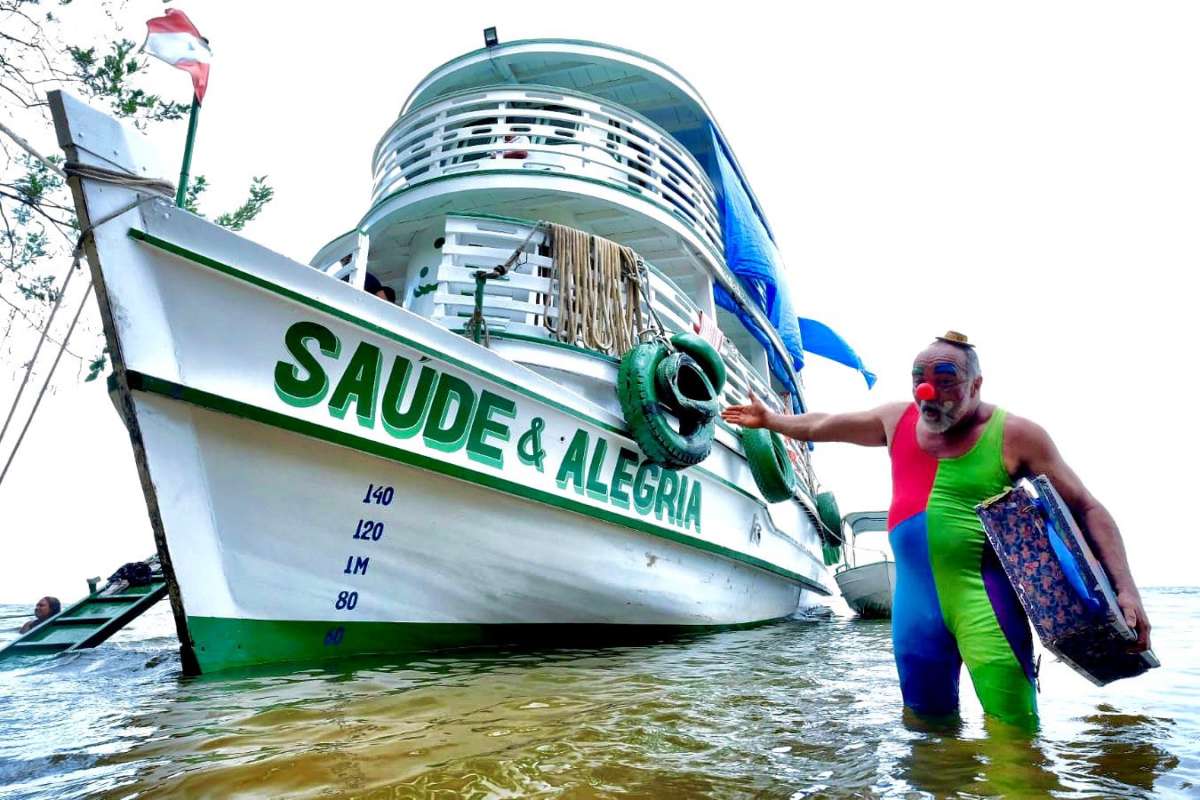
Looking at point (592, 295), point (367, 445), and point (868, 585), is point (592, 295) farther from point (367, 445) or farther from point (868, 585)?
point (868, 585)

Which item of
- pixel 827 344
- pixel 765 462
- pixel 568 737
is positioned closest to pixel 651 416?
pixel 765 462

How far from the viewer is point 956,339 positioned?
2.45 m

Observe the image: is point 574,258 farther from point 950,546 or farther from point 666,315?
point 950,546

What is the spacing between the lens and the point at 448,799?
1664 millimetres

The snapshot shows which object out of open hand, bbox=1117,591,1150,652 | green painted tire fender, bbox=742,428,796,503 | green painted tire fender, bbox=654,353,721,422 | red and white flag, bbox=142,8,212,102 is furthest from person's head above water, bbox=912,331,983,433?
green painted tire fender, bbox=742,428,796,503

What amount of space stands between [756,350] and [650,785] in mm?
9609

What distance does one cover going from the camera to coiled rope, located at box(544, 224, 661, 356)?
210 inches

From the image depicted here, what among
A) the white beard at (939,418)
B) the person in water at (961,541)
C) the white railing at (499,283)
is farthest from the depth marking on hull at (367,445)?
the white beard at (939,418)

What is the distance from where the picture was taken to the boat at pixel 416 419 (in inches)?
135

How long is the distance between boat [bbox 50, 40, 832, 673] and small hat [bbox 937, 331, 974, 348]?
2.60m

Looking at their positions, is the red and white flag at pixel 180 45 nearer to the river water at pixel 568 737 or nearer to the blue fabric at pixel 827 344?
the river water at pixel 568 737

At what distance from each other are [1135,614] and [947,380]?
34.3 inches

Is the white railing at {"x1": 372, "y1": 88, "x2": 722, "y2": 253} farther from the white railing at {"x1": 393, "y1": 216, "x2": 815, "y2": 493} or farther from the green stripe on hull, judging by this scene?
the green stripe on hull

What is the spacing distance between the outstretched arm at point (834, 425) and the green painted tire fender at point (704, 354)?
267 centimetres
